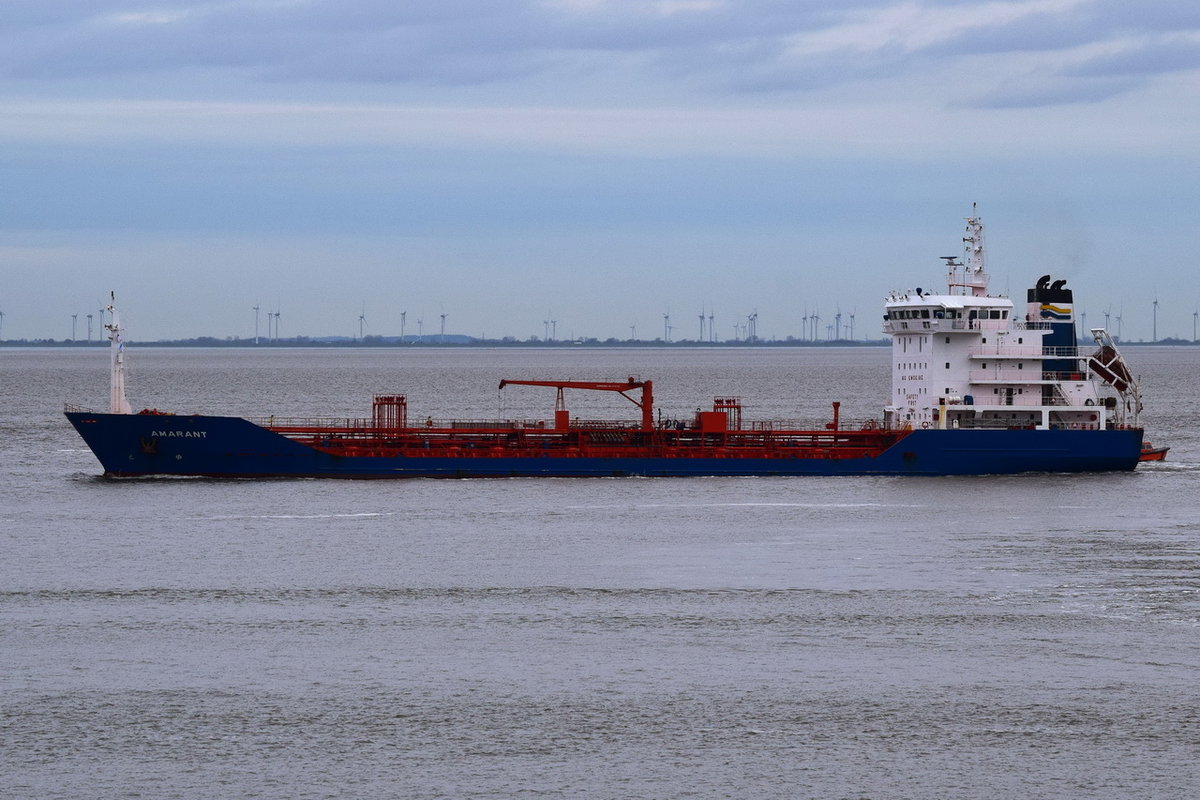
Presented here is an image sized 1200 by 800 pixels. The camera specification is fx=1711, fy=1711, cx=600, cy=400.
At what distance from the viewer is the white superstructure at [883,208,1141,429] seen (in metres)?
64.6

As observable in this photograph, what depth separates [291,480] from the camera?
61.9 m

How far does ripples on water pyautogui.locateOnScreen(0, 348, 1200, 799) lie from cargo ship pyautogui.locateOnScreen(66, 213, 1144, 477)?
311cm

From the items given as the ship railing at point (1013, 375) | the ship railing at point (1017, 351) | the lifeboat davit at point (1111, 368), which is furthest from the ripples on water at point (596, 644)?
the lifeboat davit at point (1111, 368)

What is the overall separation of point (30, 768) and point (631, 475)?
37846mm

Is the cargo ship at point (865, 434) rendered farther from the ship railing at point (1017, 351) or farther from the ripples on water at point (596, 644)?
the ripples on water at point (596, 644)

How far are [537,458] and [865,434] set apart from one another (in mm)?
12635

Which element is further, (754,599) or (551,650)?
(754,599)

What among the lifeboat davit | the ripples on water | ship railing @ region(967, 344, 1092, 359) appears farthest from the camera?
the lifeboat davit

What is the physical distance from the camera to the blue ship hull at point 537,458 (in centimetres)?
6109

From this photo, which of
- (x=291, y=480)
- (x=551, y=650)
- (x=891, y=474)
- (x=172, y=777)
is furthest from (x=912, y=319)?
(x=172, y=777)

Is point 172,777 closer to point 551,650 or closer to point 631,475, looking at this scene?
point 551,650

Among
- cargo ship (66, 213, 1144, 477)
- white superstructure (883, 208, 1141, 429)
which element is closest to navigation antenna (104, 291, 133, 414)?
cargo ship (66, 213, 1144, 477)

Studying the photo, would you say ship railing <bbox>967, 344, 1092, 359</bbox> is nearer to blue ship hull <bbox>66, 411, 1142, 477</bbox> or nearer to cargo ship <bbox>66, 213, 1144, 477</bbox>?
cargo ship <bbox>66, 213, 1144, 477</bbox>

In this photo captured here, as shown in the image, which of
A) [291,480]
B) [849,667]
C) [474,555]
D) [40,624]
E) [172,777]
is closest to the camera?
[172,777]
